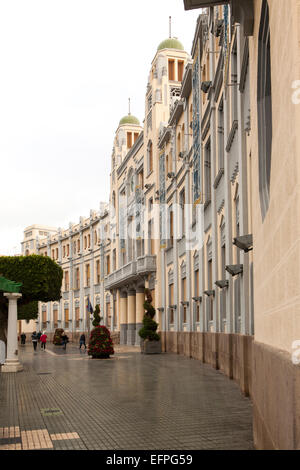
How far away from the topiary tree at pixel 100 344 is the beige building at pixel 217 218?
3.66 metres

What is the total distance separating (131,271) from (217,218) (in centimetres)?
1937

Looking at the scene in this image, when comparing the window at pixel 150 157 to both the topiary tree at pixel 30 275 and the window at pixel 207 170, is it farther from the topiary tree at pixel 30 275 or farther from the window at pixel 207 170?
the window at pixel 207 170

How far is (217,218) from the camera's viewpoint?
786 inches

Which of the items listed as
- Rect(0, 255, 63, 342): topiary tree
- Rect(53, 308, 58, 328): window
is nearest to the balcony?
Rect(0, 255, 63, 342): topiary tree

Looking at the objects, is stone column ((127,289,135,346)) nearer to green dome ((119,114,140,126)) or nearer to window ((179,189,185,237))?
window ((179,189,185,237))

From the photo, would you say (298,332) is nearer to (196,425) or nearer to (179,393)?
(196,425)

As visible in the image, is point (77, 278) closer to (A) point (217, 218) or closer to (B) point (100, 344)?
(B) point (100, 344)

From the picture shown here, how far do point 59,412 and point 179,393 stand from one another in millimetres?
3531

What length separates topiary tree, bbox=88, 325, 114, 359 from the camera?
28531 mm

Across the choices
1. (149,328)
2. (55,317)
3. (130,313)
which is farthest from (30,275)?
(55,317)

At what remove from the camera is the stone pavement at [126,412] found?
8055mm

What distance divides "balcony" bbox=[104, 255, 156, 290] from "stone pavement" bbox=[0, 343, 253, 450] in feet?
56.4
